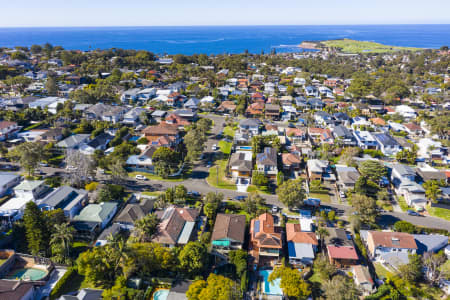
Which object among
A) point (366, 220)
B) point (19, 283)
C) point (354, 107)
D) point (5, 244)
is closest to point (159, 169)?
point (5, 244)

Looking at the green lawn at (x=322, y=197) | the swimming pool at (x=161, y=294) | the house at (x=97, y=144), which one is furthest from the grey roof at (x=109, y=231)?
the green lawn at (x=322, y=197)

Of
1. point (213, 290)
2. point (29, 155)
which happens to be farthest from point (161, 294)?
point (29, 155)

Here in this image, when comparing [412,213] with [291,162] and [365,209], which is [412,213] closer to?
[365,209]

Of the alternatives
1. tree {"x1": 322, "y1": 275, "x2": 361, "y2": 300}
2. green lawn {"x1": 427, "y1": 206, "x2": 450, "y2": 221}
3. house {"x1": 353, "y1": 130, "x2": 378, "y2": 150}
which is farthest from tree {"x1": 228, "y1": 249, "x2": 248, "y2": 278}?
house {"x1": 353, "y1": 130, "x2": 378, "y2": 150}

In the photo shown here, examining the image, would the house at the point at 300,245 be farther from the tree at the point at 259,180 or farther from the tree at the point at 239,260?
the tree at the point at 259,180

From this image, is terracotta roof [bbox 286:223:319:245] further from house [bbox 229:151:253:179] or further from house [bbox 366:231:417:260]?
house [bbox 229:151:253:179]

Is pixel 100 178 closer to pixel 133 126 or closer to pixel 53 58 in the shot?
pixel 133 126
